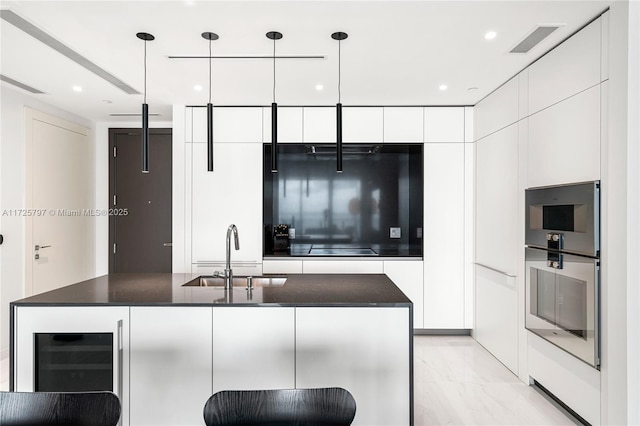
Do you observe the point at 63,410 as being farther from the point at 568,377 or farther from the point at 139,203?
the point at 139,203

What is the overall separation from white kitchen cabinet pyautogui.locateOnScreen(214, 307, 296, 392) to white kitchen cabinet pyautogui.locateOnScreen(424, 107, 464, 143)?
284cm

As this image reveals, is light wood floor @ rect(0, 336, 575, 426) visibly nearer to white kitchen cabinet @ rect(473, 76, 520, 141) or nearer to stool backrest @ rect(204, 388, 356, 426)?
stool backrest @ rect(204, 388, 356, 426)

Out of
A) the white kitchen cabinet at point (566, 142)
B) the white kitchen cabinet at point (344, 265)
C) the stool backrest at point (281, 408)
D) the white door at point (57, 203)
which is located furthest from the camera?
the white kitchen cabinet at point (344, 265)

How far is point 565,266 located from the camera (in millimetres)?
2586

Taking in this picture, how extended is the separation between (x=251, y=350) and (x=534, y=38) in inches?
101

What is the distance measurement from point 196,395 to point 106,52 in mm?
2351

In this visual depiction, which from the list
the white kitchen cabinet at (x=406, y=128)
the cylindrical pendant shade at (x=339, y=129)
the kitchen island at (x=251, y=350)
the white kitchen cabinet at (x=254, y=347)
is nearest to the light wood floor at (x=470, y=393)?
the kitchen island at (x=251, y=350)

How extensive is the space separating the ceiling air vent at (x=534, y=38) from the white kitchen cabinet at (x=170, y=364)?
254 cm

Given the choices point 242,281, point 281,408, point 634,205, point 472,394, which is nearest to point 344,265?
point 242,281

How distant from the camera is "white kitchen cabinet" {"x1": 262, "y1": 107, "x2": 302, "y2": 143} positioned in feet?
14.1

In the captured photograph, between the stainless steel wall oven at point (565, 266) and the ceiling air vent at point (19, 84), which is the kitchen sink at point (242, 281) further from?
the ceiling air vent at point (19, 84)

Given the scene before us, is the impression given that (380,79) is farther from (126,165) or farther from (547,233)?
(126,165)

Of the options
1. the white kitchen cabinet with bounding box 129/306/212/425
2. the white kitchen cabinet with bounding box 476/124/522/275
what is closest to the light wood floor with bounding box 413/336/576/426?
the white kitchen cabinet with bounding box 476/124/522/275

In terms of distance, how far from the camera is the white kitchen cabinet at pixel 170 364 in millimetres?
2139
